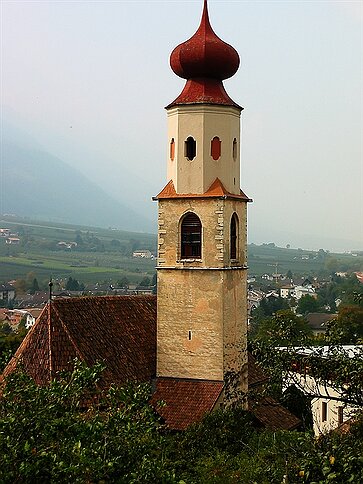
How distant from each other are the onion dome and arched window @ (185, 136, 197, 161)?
1.05 metres

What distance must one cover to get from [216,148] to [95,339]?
6164 millimetres

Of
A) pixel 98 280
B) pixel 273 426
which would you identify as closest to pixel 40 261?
pixel 98 280

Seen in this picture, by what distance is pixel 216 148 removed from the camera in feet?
71.2

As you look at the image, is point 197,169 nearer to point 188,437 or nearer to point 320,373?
point 188,437

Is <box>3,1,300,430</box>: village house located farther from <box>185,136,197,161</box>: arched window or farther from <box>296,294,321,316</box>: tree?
<box>296,294,321,316</box>: tree

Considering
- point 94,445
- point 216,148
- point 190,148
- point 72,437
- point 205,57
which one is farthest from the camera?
point 190,148

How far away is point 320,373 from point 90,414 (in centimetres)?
408

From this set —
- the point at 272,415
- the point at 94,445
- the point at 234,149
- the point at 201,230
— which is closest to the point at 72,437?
the point at 94,445

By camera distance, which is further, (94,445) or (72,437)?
(72,437)

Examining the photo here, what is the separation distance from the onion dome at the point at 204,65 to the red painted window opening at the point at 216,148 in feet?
3.40

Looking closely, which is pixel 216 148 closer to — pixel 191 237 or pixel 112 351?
pixel 191 237

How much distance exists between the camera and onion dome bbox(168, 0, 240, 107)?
2141 cm

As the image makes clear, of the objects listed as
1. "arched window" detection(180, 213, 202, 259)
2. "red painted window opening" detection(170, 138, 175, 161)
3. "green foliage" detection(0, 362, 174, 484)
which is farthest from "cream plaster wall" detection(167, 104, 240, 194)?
"green foliage" detection(0, 362, 174, 484)

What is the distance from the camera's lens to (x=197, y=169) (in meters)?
21.5
